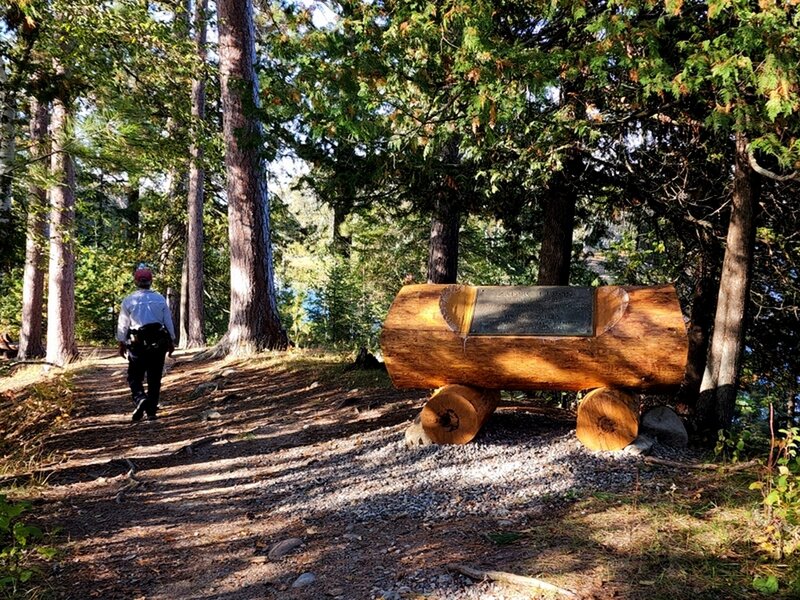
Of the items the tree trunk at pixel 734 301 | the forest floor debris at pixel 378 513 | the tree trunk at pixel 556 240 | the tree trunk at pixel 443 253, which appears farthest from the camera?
the tree trunk at pixel 443 253

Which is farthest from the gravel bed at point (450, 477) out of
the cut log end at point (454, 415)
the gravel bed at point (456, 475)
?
the cut log end at point (454, 415)

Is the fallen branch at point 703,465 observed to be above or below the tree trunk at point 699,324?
below

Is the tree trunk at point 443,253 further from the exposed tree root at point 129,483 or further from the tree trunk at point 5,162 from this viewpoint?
the tree trunk at point 5,162

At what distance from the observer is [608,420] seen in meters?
5.34

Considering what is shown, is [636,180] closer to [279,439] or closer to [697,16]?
[697,16]

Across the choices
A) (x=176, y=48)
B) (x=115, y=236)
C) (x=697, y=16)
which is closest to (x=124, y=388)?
(x=176, y=48)

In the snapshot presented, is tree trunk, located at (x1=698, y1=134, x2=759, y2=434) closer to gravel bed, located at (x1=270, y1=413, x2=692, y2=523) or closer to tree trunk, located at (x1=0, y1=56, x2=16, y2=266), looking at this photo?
gravel bed, located at (x1=270, y1=413, x2=692, y2=523)

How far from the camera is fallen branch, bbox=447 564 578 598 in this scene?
9.95 ft

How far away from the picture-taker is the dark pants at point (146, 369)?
7927mm

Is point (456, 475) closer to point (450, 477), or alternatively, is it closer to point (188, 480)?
point (450, 477)

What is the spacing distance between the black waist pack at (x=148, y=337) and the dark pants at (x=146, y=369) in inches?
1.9

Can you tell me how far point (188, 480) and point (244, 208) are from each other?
21.6 feet

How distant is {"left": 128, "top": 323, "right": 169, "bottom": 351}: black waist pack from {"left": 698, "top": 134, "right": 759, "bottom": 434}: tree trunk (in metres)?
6.73

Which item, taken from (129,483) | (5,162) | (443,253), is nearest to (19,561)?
(129,483)
